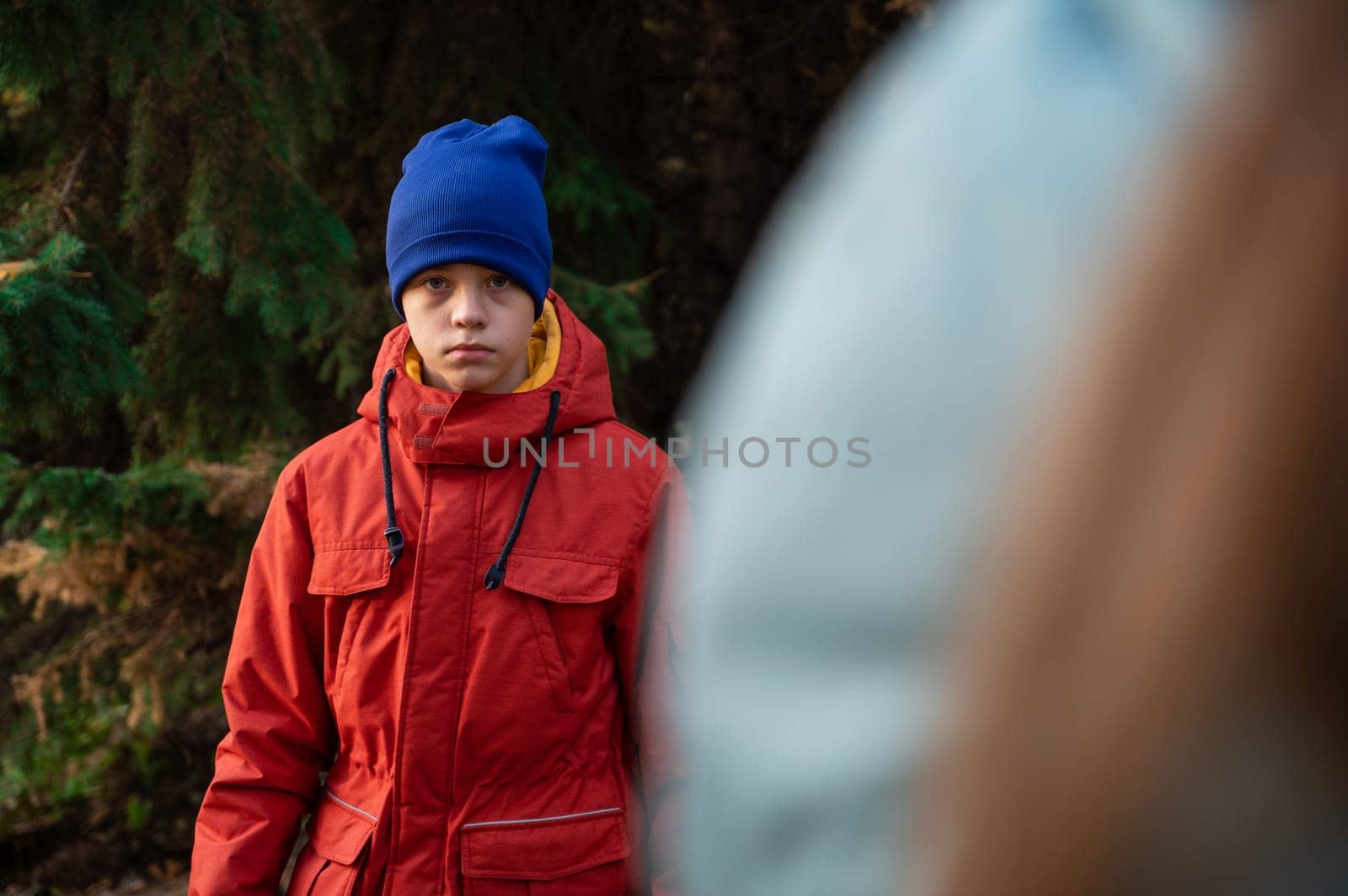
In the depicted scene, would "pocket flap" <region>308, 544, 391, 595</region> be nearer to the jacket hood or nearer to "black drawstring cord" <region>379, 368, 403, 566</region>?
"black drawstring cord" <region>379, 368, 403, 566</region>

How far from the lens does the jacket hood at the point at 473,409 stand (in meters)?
2.05

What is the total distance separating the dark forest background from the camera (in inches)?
134

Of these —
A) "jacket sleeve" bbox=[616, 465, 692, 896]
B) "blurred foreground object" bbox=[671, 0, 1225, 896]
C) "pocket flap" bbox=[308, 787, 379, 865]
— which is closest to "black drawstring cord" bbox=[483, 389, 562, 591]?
"jacket sleeve" bbox=[616, 465, 692, 896]

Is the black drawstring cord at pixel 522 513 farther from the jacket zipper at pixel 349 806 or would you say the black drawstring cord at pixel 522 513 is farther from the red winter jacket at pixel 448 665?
the jacket zipper at pixel 349 806

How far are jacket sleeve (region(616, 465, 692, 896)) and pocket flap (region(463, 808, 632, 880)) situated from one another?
0.41ft

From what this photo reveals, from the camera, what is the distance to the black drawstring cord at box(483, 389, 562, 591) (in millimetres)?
2006

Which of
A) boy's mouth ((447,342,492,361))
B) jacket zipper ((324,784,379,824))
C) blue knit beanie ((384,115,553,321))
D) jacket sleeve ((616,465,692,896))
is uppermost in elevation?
blue knit beanie ((384,115,553,321))

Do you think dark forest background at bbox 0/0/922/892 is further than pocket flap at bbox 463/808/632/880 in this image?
Yes

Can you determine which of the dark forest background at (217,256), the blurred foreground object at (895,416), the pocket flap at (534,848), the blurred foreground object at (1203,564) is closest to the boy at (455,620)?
the pocket flap at (534,848)

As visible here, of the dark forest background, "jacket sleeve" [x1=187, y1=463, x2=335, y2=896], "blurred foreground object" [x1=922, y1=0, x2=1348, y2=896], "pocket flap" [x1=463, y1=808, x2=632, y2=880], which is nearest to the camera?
"blurred foreground object" [x1=922, y1=0, x2=1348, y2=896]

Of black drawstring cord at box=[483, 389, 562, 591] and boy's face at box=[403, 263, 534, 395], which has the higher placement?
boy's face at box=[403, 263, 534, 395]

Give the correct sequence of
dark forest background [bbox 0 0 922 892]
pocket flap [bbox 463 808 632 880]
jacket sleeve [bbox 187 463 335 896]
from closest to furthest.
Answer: pocket flap [bbox 463 808 632 880] → jacket sleeve [bbox 187 463 335 896] → dark forest background [bbox 0 0 922 892]

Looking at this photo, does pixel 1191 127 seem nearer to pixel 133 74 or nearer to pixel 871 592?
pixel 871 592

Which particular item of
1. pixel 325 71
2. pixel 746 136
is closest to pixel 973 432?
pixel 325 71
